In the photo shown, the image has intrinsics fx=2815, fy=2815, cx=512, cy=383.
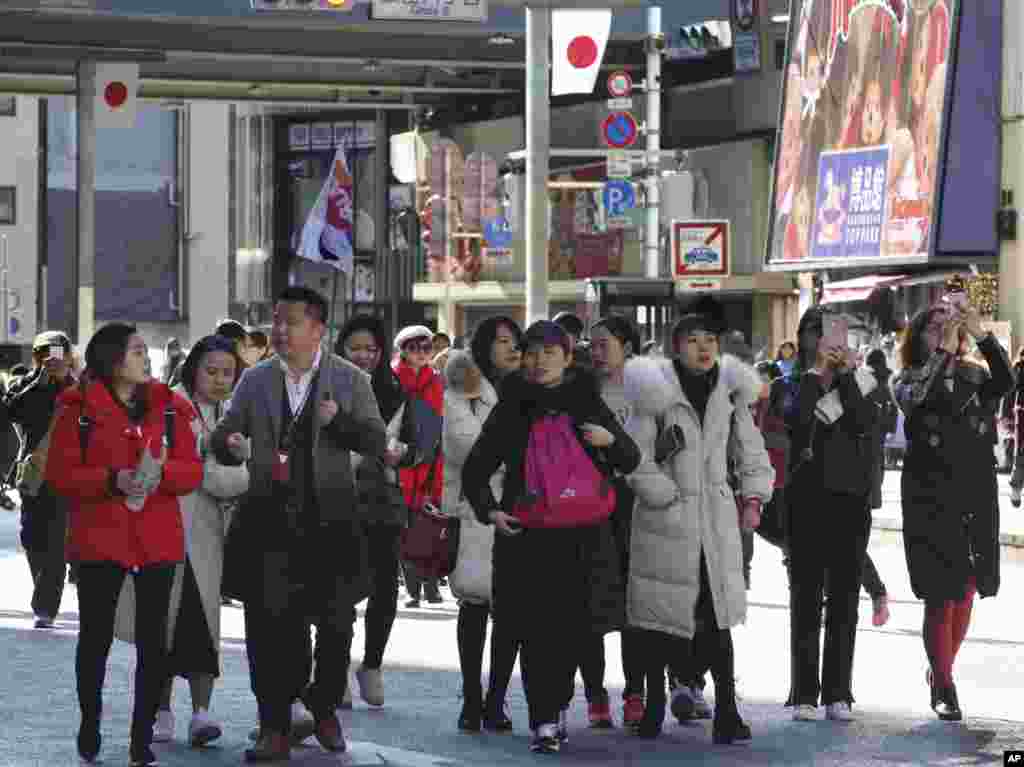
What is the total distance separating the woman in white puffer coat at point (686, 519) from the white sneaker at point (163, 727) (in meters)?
1.91

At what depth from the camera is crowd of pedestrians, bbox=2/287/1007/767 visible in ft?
34.5

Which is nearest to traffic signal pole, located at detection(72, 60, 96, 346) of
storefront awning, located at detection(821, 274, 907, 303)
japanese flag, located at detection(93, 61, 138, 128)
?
japanese flag, located at detection(93, 61, 138, 128)

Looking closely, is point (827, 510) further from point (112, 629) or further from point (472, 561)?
point (112, 629)

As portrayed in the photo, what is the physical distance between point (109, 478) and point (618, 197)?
29.6m

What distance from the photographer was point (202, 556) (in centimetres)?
1132

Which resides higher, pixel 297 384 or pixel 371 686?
pixel 297 384

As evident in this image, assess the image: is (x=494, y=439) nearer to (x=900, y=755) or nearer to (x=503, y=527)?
(x=503, y=527)

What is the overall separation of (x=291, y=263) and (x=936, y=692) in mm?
57490

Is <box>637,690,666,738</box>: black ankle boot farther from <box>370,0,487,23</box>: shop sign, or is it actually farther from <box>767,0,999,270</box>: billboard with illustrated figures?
<box>767,0,999,270</box>: billboard with illustrated figures

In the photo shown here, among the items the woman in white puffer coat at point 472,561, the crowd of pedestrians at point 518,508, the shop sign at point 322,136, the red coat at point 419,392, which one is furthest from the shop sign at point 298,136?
the woman in white puffer coat at point 472,561

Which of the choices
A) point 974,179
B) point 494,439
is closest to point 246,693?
point 494,439

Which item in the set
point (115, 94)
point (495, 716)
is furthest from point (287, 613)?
point (115, 94)

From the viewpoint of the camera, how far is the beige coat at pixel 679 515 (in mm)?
11398

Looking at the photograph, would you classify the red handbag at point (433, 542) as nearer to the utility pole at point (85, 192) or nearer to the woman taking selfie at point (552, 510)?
the woman taking selfie at point (552, 510)
